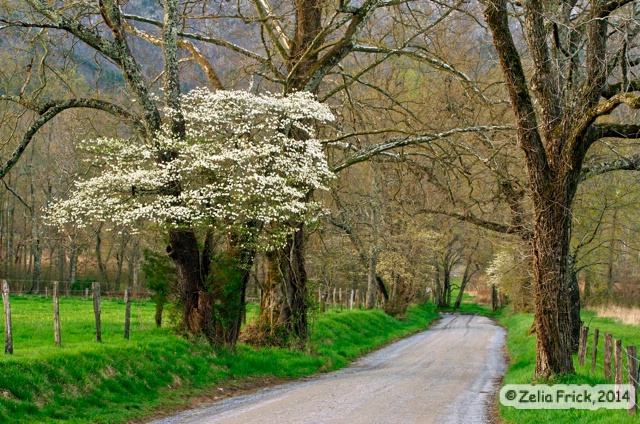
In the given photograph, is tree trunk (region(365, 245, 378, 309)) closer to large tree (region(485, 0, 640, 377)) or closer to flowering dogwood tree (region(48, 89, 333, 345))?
flowering dogwood tree (region(48, 89, 333, 345))

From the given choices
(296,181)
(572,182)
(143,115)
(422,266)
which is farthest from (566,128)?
(422,266)

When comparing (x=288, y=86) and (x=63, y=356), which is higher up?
(x=288, y=86)

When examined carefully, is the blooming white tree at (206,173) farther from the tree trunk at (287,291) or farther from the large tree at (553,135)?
the large tree at (553,135)

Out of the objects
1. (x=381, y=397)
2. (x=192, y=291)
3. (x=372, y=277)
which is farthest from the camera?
(x=372, y=277)

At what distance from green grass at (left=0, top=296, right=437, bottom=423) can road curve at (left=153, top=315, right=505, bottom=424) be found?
0.90 metres

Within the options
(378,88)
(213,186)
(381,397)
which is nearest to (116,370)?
(213,186)

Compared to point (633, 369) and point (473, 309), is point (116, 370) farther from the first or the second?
→ point (473, 309)

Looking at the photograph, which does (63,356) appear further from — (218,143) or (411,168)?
(411,168)

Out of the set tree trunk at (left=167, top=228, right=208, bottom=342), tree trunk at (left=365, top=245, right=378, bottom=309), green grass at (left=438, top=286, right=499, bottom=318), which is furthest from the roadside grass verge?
tree trunk at (left=167, top=228, right=208, bottom=342)

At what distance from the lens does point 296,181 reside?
1495 cm

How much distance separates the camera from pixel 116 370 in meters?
11.3

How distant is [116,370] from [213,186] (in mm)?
4287

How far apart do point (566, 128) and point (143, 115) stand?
29.5ft

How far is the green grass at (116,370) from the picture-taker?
9.36 meters
